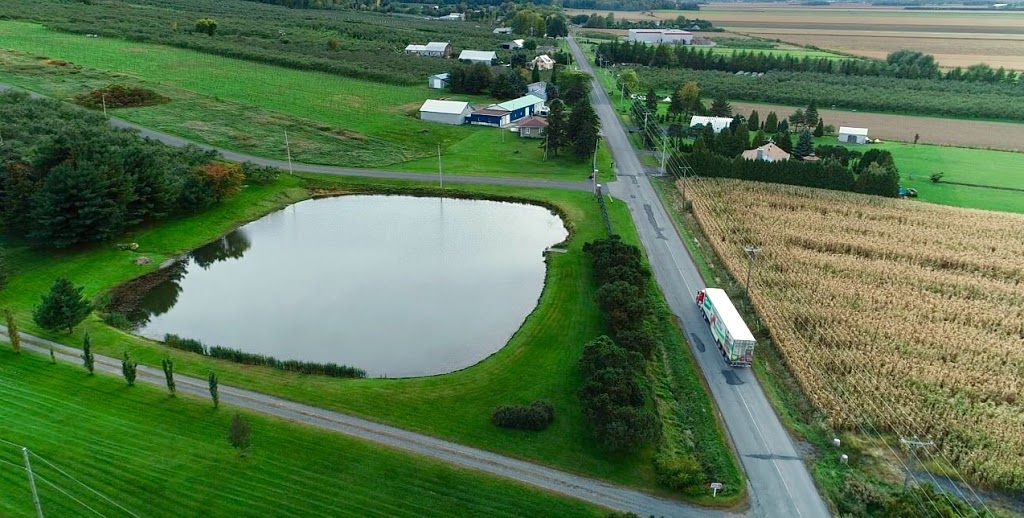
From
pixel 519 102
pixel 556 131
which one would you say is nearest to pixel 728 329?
Result: pixel 556 131

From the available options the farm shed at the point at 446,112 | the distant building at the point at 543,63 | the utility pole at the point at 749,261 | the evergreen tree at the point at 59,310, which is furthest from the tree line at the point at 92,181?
the distant building at the point at 543,63

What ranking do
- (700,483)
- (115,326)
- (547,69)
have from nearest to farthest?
(700,483) < (115,326) < (547,69)

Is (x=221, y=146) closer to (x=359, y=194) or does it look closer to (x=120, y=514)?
(x=359, y=194)

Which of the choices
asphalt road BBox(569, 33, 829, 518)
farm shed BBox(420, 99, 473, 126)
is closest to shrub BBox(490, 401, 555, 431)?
asphalt road BBox(569, 33, 829, 518)

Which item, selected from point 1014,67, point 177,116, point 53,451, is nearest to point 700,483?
point 53,451

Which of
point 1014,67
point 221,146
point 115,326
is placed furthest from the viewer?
point 1014,67

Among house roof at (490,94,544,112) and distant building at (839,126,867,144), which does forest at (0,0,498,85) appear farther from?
distant building at (839,126,867,144)
